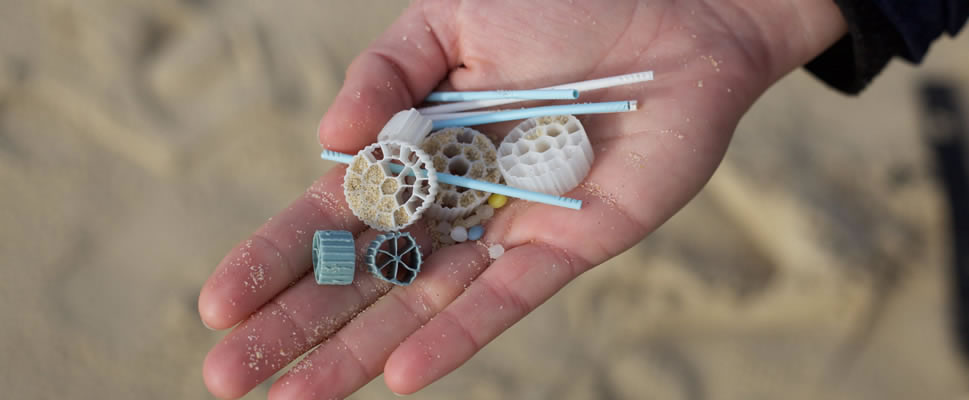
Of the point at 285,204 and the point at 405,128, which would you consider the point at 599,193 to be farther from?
the point at 285,204

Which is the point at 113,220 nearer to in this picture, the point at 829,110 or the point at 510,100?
the point at 510,100

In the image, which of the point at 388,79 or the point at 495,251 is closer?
the point at 495,251

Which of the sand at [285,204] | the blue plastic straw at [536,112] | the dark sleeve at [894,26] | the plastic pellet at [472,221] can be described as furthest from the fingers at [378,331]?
the dark sleeve at [894,26]

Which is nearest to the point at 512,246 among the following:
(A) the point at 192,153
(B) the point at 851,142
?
(A) the point at 192,153

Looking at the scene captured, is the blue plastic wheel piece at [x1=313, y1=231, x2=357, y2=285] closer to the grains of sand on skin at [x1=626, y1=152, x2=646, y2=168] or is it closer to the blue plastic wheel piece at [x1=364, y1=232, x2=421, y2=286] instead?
the blue plastic wheel piece at [x1=364, y1=232, x2=421, y2=286]

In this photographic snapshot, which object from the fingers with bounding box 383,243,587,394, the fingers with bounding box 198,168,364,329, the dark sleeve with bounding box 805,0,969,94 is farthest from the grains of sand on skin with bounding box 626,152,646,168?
the dark sleeve with bounding box 805,0,969,94

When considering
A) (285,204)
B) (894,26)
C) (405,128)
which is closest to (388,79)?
(405,128)
